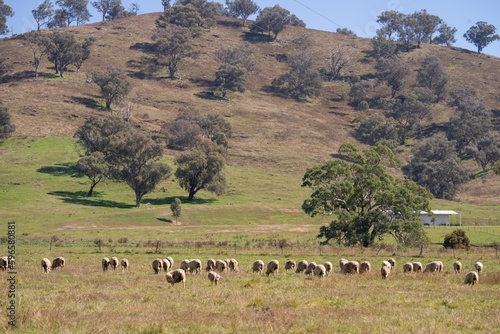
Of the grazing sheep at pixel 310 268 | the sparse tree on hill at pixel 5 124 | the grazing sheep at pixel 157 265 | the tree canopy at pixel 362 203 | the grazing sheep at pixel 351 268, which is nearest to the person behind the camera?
the grazing sheep at pixel 351 268

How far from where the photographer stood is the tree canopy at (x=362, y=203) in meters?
55.0

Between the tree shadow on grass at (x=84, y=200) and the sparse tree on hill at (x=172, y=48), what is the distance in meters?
90.7

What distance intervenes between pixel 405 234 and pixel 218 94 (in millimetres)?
119737

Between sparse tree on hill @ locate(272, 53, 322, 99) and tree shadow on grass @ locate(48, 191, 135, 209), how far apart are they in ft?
329

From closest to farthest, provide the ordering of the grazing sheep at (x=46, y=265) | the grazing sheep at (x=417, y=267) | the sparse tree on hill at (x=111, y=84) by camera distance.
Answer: the grazing sheep at (x=46, y=265), the grazing sheep at (x=417, y=267), the sparse tree on hill at (x=111, y=84)

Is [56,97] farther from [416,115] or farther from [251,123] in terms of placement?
[416,115]

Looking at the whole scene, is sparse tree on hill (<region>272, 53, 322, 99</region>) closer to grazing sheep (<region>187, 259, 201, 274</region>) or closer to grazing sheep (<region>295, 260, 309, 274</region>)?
grazing sheep (<region>295, 260, 309, 274</region>)

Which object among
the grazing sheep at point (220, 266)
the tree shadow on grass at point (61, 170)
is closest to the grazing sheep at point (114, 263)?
the grazing sheep at point (220, 266)

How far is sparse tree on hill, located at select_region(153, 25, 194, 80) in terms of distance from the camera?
17825 cm

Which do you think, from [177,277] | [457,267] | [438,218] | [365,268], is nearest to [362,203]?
[457,267]

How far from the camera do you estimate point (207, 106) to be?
521ft

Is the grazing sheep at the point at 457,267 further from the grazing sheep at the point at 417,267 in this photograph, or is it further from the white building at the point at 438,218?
the white building at the point at 438,218

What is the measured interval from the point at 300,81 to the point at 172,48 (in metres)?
38.3

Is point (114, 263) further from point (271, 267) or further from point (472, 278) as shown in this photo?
point (472, 278)
